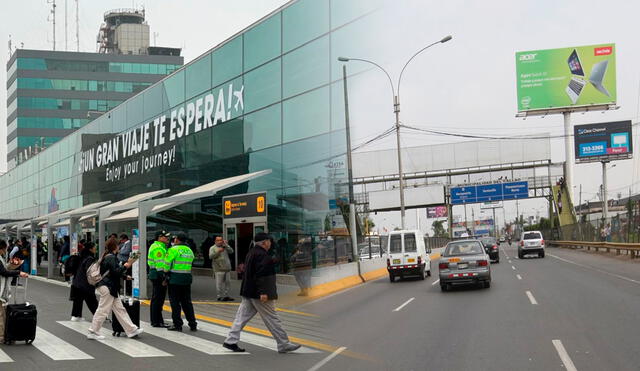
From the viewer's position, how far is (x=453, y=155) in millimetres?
65562

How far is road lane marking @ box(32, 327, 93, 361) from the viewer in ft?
33.4

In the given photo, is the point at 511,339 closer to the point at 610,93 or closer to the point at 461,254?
the point at 461,254

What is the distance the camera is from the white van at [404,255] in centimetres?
2711

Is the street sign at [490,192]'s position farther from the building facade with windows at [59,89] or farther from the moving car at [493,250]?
the building facade with windows at [59,89]

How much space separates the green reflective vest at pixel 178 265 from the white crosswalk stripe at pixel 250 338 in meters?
1.06

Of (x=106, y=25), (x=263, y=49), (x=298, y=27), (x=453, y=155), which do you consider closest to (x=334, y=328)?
(x=298, y=27)

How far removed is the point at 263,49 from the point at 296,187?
642cm

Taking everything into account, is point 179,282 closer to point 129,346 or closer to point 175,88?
point 129,346

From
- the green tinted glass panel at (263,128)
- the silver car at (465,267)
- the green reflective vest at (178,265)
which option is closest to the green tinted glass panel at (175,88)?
the green tinted glass panel at (263,128)

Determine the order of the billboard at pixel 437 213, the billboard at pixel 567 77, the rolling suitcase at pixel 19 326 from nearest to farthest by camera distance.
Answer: the rolling suitcase at pixel 19 326 → the billboard at pixel 567 77 → the billboard at pixel 437 213

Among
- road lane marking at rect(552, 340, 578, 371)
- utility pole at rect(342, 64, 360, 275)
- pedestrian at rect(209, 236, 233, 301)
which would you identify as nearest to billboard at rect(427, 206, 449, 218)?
utility pole at rect(342, 64, 360, 275)

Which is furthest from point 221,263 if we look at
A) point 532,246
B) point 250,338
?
point 532,246

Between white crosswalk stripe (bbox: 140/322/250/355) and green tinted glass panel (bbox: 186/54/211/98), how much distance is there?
16.5m

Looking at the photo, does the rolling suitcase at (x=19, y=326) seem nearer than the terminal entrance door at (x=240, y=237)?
Yes
